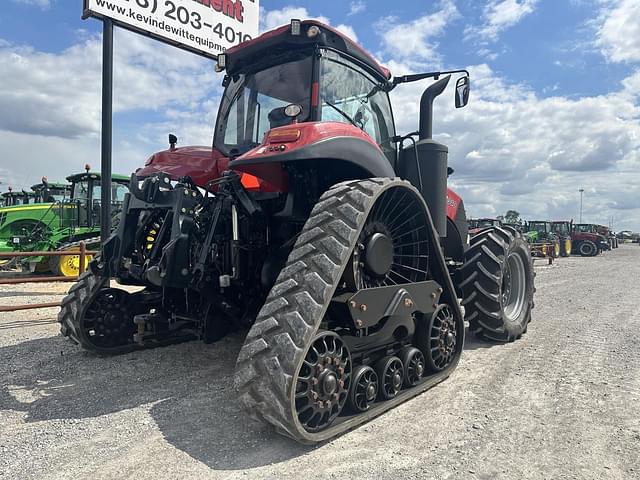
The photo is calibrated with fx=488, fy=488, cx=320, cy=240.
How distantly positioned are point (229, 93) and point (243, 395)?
3.11 metres

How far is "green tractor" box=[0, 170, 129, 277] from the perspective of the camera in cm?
1352

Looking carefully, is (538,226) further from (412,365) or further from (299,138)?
(299,138)

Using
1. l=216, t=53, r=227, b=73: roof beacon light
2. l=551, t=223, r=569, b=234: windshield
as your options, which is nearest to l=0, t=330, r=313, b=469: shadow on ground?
l=216, t=53, r=227, b=73: roof beacon light

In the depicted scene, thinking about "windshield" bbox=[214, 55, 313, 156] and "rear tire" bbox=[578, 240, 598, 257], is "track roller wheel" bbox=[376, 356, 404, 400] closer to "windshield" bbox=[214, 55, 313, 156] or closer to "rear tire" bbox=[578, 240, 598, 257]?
"windshield" bbox=[214, 55, 313, 156]

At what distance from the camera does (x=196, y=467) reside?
2.72 meters

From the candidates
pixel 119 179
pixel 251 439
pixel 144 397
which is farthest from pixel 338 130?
pixel 119 179

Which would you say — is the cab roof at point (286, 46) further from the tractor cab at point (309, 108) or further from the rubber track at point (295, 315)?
the rubber track at point (295, 315)

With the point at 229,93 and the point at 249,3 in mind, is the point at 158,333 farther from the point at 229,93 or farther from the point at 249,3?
the point at 249,3

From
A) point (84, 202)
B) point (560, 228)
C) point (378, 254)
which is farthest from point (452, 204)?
point (560, 228)

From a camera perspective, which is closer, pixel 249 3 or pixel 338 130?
pixel 338 130

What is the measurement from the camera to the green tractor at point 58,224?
44.3 ft

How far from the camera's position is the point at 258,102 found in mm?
4535

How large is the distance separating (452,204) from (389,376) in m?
2.86

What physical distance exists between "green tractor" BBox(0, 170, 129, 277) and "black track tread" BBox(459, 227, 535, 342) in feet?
35.3
